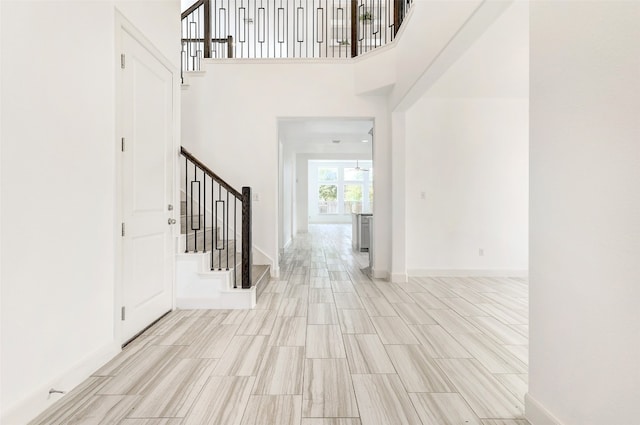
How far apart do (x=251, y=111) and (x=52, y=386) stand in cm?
391

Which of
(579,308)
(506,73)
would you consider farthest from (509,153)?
(579,308)

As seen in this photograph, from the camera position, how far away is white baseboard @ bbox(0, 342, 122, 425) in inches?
60.1

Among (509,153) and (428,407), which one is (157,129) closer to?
(428,407)

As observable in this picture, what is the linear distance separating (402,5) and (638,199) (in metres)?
4.24

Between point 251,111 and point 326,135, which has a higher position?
point 326,135

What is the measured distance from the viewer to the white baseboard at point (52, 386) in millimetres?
1525

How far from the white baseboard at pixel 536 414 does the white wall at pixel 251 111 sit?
3.31 meters

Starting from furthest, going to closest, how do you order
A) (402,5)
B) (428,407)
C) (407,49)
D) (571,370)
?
1. (402,5)
2. (407,49)
3. (428,407)
4. (571,370)

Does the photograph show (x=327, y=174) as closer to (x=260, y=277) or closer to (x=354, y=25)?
(x=354, y=25)

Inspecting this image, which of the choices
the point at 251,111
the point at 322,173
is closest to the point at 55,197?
the point at 251,111

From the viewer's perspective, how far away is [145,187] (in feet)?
9.12

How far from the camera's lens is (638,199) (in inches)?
41.3

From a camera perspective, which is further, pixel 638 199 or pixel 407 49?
pixel 407 49

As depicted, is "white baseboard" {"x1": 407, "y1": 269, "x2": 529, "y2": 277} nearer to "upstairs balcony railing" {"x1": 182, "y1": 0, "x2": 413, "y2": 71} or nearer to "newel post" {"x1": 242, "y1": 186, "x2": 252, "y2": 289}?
"newel post" {"x1": 242, "y1": 186, "x2": 252, "y2": 289}
